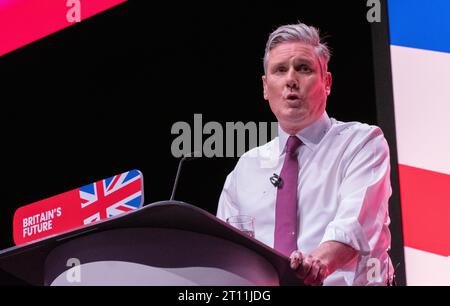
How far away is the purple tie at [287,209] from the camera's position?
2256mm

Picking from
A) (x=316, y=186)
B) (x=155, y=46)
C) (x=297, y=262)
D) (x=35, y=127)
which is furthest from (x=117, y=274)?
(x=35, y=127)

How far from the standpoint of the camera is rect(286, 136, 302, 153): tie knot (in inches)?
97.9

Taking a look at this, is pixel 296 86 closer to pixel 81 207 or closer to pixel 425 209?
pixel 425 209

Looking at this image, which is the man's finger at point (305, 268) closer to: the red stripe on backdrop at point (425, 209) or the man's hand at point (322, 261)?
the man's hand at point (322, 261)

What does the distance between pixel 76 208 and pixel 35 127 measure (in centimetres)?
111

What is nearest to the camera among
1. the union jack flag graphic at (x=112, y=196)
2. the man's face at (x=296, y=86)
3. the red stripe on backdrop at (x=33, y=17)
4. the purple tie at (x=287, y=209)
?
the purple tie at (x=287, y=209)

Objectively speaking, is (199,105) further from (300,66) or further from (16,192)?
(16,192)

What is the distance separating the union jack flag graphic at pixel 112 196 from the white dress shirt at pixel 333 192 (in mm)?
501

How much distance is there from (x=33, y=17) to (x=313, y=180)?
260 cm

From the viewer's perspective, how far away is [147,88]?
382 cm

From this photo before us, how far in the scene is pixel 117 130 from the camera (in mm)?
3926

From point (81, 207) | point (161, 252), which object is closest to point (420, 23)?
point (81, 207)

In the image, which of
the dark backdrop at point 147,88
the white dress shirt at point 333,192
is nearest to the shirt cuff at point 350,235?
the white dress shirt at point 333,192

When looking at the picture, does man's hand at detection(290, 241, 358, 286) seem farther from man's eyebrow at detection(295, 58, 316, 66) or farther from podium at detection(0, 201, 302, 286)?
man's eyebrow at detection(295, 58, 316, 66)
